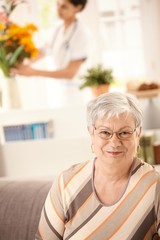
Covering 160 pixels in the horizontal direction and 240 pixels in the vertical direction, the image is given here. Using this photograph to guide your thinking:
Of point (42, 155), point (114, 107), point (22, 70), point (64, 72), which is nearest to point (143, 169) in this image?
point (114, 107)

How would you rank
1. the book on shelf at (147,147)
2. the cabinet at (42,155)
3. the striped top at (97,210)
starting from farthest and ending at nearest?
the cabinet at (42,155), the book on shelf at (147,147), the striped top at (97,210)

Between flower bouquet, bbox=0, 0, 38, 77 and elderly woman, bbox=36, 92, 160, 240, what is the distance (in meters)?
1.65

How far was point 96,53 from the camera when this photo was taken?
5691 millimetres

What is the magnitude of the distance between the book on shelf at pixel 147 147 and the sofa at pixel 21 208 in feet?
2.84

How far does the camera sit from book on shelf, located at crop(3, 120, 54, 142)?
10.2 feet

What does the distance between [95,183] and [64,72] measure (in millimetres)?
2234

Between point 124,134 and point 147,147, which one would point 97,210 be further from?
point 147,147

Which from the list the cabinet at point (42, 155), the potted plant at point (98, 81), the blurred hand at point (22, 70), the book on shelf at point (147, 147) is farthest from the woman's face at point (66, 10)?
the book on shelf at point (147, 147)

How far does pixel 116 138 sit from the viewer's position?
151 centimetres

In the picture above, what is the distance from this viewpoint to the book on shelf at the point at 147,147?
8.68 feet

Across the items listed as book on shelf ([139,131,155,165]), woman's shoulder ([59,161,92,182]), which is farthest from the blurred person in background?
woman's shoulder ([59,161,92,182])

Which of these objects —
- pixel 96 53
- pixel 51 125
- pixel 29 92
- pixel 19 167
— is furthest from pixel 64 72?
pixel 96 53

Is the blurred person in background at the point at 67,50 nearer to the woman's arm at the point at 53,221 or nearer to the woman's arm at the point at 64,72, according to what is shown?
the woman's arm at the point at 64,72

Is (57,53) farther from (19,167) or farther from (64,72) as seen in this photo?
(19,167)
